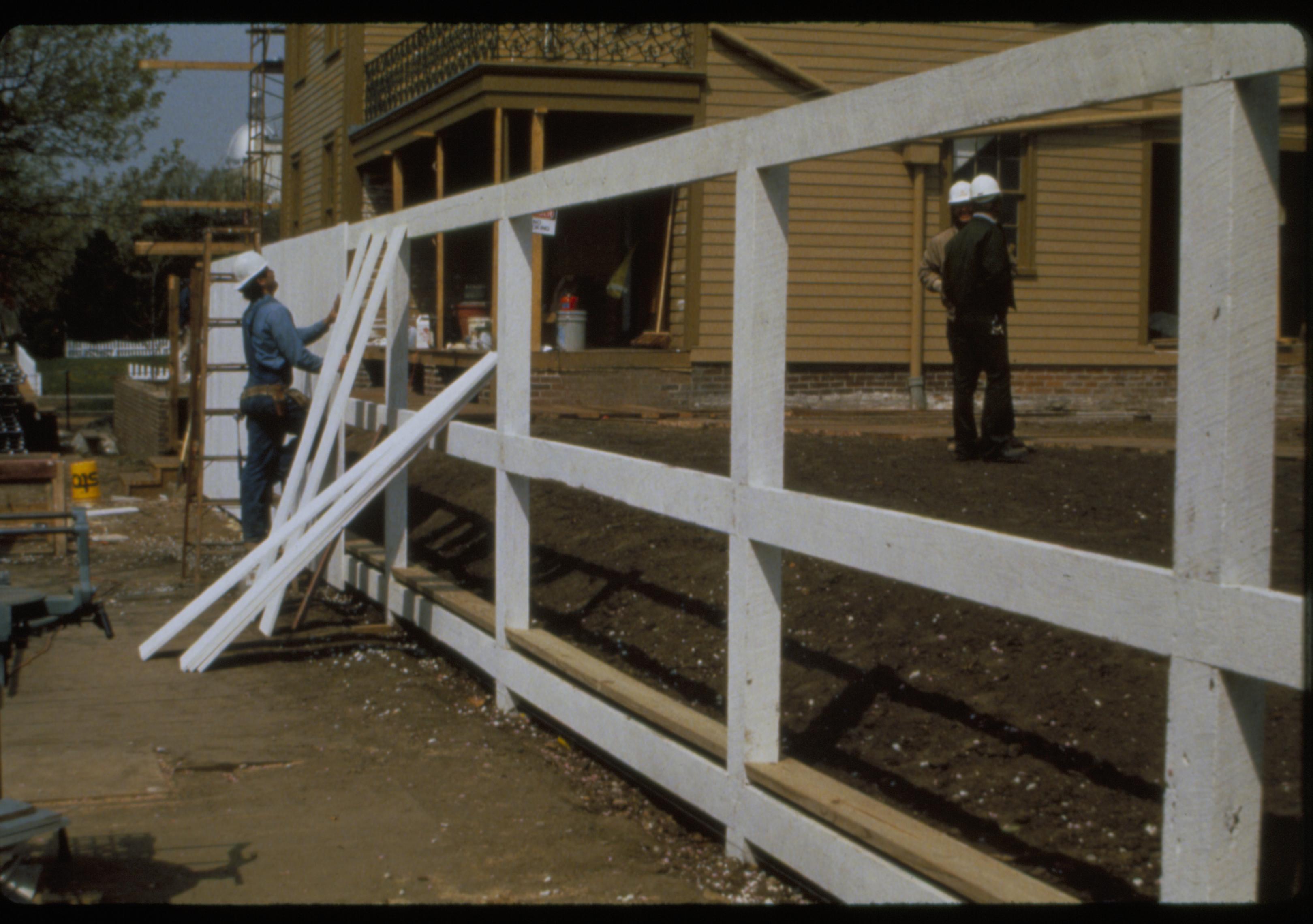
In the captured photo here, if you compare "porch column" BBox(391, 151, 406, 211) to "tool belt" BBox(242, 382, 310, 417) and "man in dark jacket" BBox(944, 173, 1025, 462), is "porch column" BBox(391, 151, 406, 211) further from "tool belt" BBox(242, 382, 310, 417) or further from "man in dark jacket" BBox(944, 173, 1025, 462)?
"man in dark jacket" BBox(944, 173, 1025, 462)

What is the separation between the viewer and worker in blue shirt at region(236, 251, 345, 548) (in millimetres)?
8680

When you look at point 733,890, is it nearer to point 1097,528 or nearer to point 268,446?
point 1097,528

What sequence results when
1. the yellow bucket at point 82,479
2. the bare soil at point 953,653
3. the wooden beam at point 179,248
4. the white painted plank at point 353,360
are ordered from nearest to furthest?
the bare soil at point 953,653, the white painted plank at point 353,360, the wooden beam at point 179,248, the yellow bucket at point 82,479

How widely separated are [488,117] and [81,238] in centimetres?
4170

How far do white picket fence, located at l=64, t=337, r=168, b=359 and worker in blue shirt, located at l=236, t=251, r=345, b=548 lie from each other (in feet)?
140

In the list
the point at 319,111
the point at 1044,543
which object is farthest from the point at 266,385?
the point at 319,111

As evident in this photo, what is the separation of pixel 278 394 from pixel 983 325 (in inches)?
179

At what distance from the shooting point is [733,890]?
3.82 m

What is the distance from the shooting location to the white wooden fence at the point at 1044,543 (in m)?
2.37

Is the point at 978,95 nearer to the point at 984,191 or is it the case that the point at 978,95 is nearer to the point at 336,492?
the point at 336,492

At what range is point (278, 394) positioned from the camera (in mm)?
8867

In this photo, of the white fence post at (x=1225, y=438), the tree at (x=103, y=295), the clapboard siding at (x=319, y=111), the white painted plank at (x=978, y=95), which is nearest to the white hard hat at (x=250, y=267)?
the white painted plank at (x=978, y=95)

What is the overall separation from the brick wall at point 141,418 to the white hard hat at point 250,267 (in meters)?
9.21

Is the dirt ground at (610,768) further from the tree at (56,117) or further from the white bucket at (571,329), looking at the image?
the tree at (56,117)
